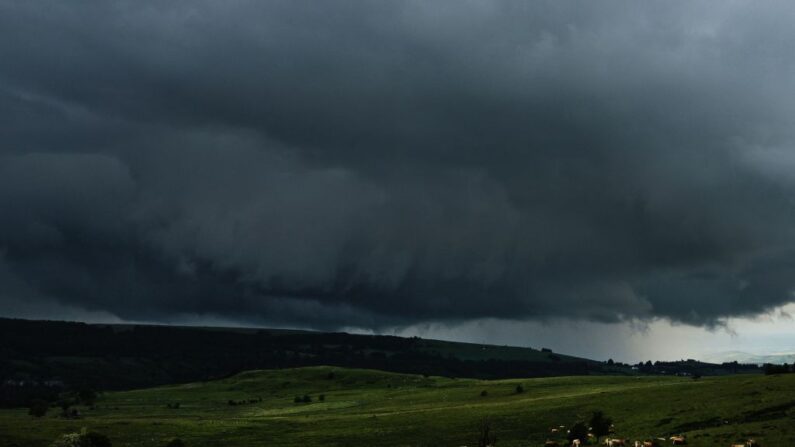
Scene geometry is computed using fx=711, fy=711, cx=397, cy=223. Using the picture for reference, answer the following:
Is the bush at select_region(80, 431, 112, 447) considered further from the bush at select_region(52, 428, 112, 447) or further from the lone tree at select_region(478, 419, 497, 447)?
the lone tree at select_region(478, 419, 497, 447)

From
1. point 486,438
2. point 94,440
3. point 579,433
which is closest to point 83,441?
point 94,440

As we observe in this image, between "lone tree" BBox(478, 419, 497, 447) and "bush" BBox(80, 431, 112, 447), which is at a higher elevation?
"lone tree" BBox(478, 419, 497, 447)

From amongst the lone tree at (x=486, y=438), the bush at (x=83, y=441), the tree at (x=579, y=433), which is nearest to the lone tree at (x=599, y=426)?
the tree at (x=579, y=433)

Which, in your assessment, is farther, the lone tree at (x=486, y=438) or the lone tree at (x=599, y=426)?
the lone tree at (x=486, y=438)

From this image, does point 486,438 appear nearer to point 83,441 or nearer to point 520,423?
point 520,423

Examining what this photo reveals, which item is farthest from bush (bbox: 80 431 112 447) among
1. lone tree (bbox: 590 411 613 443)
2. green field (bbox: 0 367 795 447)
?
lone tree (bbox: 590 411 613 443)

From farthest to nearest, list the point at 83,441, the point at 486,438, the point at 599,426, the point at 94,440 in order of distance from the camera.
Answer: the point at 94,440 → the point at 83,441 → the point at 486,438 → the point at 599,426

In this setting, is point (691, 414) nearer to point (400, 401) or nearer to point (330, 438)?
point (330, 438)

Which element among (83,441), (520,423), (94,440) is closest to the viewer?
(83,441)

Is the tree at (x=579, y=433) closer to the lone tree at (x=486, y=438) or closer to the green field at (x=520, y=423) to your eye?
the green field at (x=520, y=423)

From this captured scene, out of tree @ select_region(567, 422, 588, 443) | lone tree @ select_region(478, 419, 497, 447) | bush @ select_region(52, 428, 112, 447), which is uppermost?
tree @ select_region(567, 422, 588, 443)

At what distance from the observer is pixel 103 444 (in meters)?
88.8

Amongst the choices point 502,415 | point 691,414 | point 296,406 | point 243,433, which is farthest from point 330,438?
point 296,406

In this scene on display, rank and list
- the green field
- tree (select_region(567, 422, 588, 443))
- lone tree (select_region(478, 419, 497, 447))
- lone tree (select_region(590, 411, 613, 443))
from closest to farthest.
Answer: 1. the green field
2. tree (select_region(567, 422, 588, 443))
3. lone tree (select_region(590, 411, 613, 443))
4. lone tree (select_region(478, 419, 497, 447))
